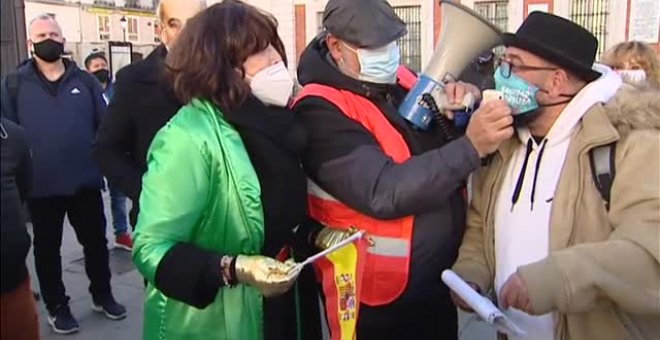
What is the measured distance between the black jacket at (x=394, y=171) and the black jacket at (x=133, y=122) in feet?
2.97

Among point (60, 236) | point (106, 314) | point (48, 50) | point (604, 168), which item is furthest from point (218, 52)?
point (106, 314)

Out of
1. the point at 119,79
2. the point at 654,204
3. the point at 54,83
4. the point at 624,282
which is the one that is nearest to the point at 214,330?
the point at 624,282

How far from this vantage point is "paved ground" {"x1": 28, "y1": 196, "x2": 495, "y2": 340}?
Answer: 4176mm

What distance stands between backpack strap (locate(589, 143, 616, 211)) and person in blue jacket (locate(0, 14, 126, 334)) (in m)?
3.28

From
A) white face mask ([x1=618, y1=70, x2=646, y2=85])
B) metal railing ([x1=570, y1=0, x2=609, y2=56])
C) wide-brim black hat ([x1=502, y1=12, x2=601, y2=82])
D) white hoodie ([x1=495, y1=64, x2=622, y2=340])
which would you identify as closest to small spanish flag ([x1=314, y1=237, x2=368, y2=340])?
white hoodie ([x1=495, y1=64, x2=622, y2=340])

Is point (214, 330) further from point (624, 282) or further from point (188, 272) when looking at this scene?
point (624, 282)

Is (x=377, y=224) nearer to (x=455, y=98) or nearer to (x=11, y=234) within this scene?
(x=455, y=98)

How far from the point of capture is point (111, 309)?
175 inches

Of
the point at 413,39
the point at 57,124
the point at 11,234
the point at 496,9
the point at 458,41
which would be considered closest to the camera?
the point at 11,234

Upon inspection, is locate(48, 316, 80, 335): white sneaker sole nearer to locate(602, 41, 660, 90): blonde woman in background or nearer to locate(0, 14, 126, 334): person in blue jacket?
locate(0, 14, 126, 334): person in blue jacket

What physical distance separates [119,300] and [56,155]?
3.97 ft

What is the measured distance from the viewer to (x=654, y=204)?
1.80 metres

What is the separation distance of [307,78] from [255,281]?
0.82m

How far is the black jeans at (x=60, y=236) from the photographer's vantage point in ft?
13.7
